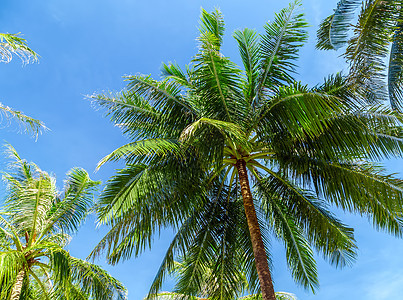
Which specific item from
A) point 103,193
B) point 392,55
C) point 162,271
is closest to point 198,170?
point 103,193

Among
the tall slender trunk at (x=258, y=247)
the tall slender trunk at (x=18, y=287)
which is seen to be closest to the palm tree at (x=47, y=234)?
the tall slender trunk at (x=18, y=287)

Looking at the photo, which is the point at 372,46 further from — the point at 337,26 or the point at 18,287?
the point at 18,287

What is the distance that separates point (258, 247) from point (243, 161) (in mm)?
2174

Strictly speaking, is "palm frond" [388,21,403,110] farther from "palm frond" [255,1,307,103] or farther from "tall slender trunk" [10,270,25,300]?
"tall slender trunk" [10,270,25,300]

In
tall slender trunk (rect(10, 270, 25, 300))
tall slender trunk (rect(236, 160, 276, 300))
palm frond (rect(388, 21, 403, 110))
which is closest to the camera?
tall slender trunk (rect(236, 160, 276, 300))

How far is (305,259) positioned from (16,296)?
6.93 meters

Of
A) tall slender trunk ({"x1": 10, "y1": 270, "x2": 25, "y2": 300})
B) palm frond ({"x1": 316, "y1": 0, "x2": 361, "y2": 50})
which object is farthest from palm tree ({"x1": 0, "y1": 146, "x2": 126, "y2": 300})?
palm frond ({"x1": 316, "y1": 0, "x2": 361, "y2": 50})

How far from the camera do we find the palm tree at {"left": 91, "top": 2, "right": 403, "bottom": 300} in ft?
24.6

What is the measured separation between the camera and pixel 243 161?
9.20 m

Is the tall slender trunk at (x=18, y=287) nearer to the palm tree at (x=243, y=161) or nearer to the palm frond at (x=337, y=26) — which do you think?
the palm tree at (x=243, y=161)

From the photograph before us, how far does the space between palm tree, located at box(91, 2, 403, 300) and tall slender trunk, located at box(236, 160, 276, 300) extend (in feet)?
0.08

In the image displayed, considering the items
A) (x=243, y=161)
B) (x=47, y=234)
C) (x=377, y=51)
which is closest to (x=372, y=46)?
(x=377, y=51)

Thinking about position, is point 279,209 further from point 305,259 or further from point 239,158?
point 239,158

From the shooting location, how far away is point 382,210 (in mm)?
8102
